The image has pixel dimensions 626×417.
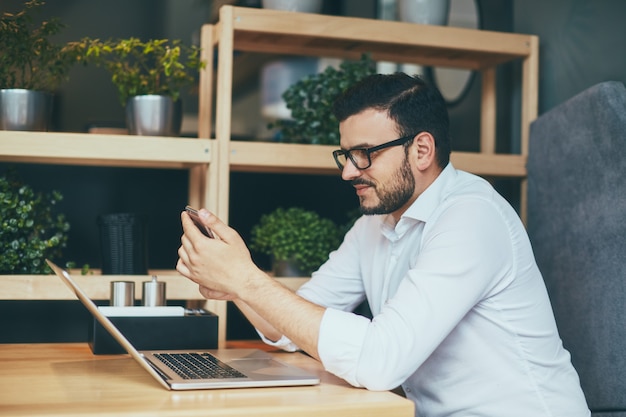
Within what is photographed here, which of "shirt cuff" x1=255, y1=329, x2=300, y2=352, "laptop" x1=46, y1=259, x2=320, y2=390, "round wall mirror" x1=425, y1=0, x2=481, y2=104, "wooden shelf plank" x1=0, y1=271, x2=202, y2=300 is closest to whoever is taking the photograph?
"laptop" x1=46, y1=259, x2=320, y2=390

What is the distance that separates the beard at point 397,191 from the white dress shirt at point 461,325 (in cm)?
4

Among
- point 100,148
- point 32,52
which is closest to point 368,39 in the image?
point 100,148

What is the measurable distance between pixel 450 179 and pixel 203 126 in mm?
832

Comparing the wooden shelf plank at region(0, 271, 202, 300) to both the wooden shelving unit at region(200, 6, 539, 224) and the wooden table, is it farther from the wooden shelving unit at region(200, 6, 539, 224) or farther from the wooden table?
the wooden table

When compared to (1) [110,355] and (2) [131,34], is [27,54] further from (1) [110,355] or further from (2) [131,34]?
(1) [110,355]

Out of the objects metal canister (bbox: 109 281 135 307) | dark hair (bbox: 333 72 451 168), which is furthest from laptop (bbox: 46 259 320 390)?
dark hair (bbox: 333 72 451 168)

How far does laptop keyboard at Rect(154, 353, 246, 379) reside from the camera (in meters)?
1.49

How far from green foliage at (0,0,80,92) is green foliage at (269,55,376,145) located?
63 centimetres

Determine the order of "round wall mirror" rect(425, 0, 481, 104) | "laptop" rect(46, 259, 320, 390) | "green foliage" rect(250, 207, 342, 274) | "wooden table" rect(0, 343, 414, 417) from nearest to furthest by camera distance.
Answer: "wooden table" rect(0, 343, 414, 417), "laptop" rect(46, 259, 320, 390), "green foliage" rect(250, 207, 342, 274), "round wall mirror" rect(425, 0, 481, 104)

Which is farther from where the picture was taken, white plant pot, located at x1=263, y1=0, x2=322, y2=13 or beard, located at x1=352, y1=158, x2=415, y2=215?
white plant pot, located at x1=263, y1=0, x2=322, y2=13

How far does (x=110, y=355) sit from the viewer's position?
71.2 inches

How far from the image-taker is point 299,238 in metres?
2.31

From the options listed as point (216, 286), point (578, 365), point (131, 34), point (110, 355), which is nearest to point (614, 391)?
point (578, 365)

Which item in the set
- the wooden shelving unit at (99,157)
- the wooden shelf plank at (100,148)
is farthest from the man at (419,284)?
the wooden shelf plank at (100,148)
